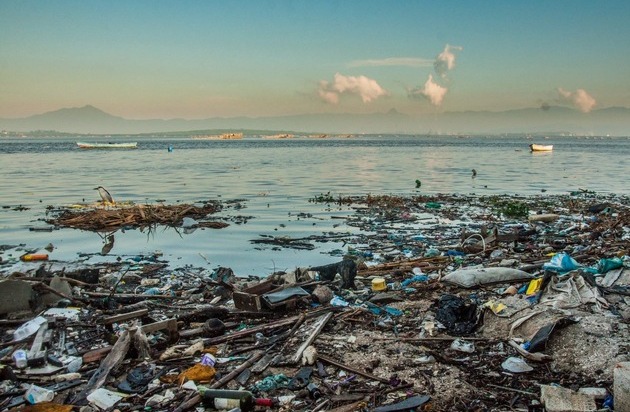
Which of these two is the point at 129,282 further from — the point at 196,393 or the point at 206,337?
the point at 196,393

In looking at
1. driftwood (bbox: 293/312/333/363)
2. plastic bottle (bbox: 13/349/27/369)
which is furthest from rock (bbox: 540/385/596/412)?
plastic bottle (bbox: 13/349/27/369)

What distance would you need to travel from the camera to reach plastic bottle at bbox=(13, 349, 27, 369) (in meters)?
5.02

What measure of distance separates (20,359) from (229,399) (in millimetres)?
2418

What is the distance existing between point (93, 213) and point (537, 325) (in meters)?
13.0

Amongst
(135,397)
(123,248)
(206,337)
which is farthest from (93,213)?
(135,397)

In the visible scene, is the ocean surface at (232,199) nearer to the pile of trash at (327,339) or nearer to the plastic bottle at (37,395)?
the pile of trash at (327,339)

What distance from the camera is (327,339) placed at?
5.63 metres

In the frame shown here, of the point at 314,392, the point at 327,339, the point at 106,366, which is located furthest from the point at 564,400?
the point at 106,366

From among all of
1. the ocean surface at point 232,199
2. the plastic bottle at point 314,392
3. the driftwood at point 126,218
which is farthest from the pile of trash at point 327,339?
the driftwood at point 126,218

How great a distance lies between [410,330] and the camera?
5.98 meters

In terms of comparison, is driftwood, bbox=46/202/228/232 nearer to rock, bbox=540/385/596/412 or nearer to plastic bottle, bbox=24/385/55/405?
plastic bottle, bbox=24/385/55/405

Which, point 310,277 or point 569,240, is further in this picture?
point 569,240

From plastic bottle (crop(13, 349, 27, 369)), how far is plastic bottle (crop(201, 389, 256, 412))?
2.08m

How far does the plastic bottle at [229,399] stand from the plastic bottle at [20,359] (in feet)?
6.82
